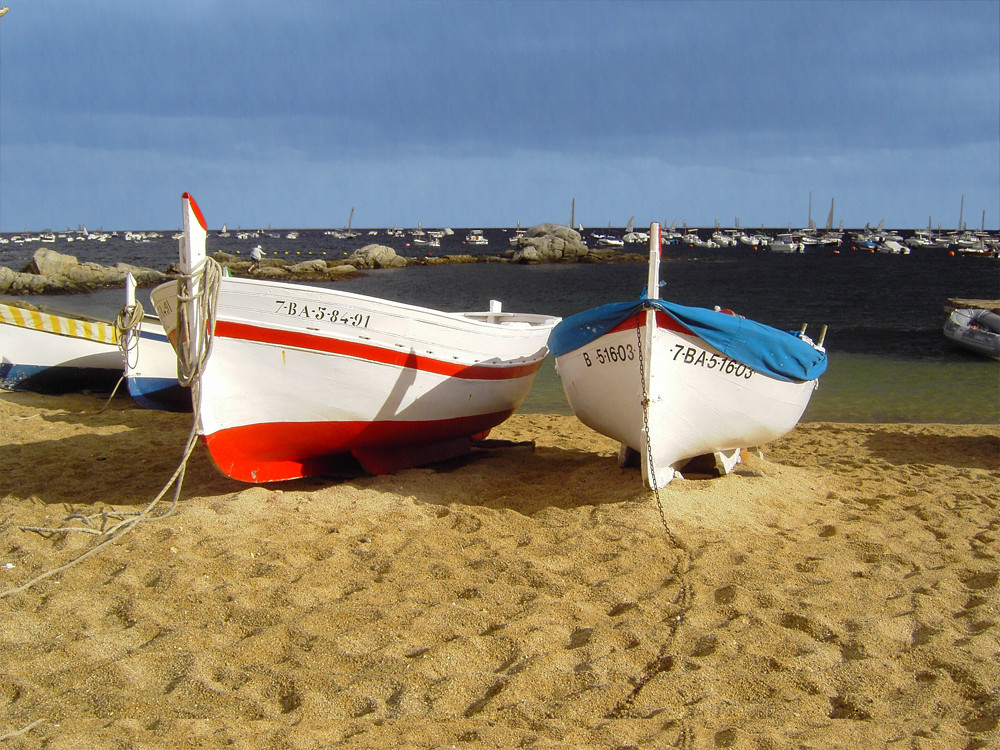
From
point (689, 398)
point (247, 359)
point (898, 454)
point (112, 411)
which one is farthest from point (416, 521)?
point (112, 411)

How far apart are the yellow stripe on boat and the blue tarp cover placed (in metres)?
8.06

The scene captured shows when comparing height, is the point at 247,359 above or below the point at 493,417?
above

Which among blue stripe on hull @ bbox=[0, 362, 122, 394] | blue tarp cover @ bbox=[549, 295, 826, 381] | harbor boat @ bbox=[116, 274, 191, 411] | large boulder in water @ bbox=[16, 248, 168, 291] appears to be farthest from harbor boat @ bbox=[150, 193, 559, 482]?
large boulder in water @ bbox=[16, 248, 168, 291]

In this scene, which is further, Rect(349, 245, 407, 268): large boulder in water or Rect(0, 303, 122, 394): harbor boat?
Rect(349, 245, 407, 268): large boulder in water

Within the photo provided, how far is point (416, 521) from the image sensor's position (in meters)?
5.79

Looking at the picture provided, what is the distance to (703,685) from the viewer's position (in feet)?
11.6

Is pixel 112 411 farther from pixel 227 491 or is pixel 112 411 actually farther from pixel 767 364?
pixel 767 364

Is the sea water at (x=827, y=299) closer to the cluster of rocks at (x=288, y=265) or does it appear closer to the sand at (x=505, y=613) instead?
the cluster of rocks at (x=288, y=265)

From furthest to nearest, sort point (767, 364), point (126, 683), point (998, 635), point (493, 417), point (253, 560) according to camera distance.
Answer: point (493, 417), point (767, 364), point (253, 560), point (998, 635), point (126, 683)

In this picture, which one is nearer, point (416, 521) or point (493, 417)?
point (416, 521)

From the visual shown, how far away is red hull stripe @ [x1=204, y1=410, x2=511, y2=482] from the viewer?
6160 millimetres

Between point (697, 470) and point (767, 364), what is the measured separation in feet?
4.52

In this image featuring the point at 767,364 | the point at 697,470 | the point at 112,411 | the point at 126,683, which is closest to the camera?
the point at 126,683

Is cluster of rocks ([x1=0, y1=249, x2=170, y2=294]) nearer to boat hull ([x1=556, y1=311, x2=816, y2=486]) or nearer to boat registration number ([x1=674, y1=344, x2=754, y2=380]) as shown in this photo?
boat hull ([x1=556, y1=311, x2=816, y2=486])
